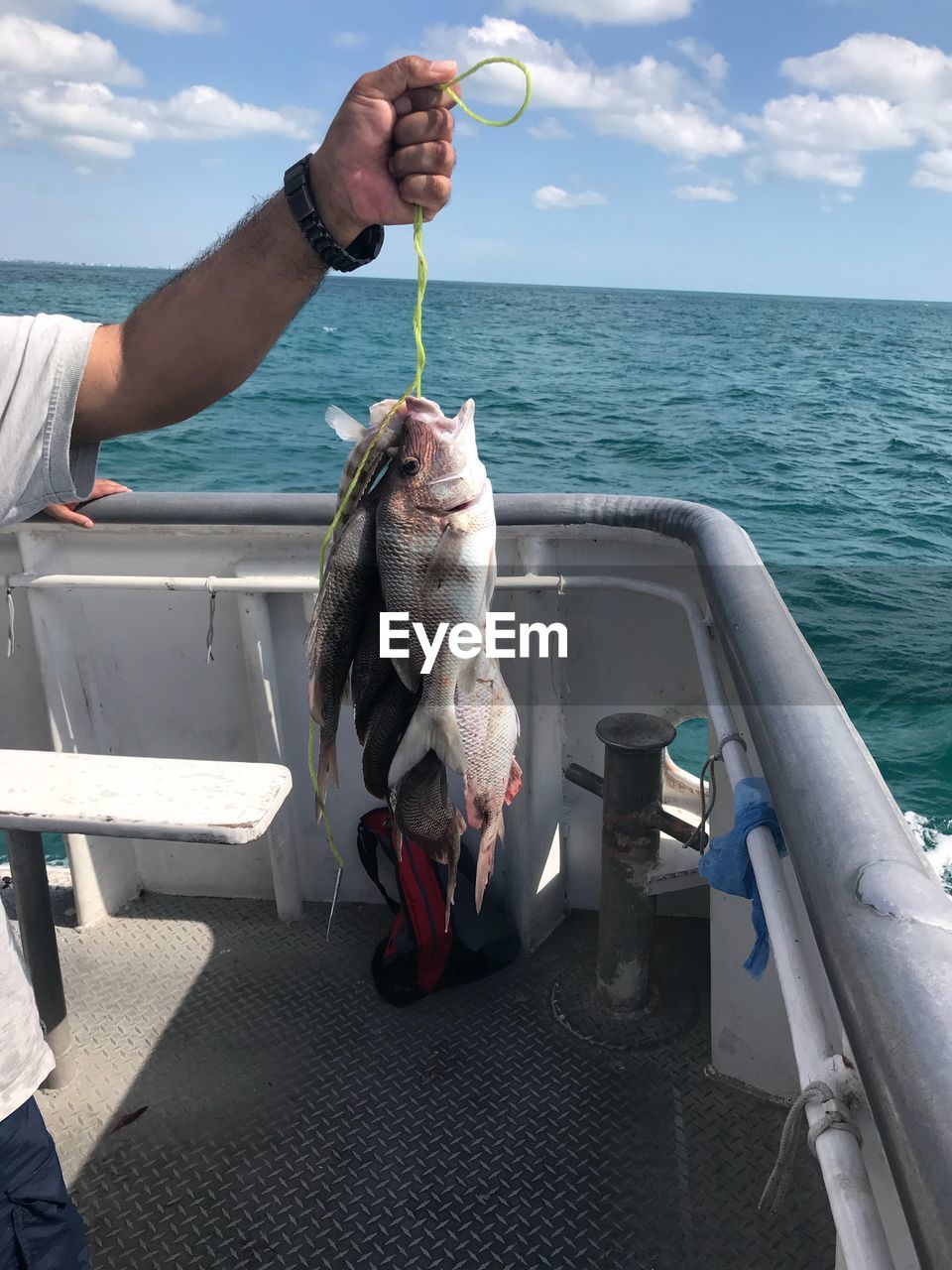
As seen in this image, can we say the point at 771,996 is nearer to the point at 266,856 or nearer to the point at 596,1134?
the point at 596,1134

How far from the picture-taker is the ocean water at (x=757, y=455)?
8992mm

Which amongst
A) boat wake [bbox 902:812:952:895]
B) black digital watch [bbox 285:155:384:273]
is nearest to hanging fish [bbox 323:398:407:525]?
black digital watch [bbox 285:155:384:273]

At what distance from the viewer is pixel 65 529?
10.6 feet

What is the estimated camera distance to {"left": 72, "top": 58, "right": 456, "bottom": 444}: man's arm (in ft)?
4.68

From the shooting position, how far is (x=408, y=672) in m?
1.61

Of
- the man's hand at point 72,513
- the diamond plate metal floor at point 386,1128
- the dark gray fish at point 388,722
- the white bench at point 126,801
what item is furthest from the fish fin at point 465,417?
the diamond plate metal floor at point 386,1128

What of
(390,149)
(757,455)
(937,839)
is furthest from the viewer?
(757,455)

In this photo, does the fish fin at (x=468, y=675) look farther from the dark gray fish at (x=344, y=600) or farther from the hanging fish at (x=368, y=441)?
the hanging fish at (x=368, y=441)

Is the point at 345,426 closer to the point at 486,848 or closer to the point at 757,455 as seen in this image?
the point at 486,848

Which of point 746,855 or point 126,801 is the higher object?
point 746,855

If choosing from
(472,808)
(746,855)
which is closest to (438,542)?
(472,808)

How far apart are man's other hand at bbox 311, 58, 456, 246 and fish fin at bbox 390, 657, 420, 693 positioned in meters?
0.72

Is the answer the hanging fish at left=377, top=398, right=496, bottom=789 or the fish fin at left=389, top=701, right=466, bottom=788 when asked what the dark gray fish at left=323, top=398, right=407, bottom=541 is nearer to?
the hanging fish at left=377, top=398, right=496, bottom=789

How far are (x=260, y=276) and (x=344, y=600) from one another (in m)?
0.57
